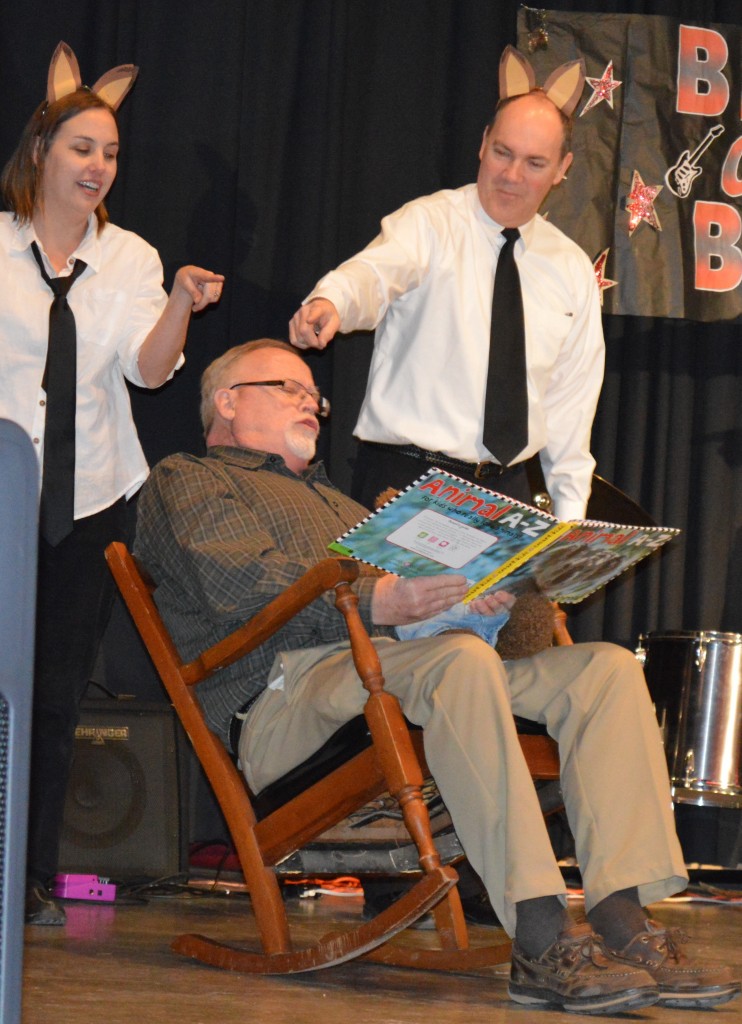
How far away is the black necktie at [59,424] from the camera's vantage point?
2672mm

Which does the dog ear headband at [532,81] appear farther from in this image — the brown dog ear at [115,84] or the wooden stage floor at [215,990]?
the wooden stage floor at [215,990]

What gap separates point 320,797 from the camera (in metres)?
2.06

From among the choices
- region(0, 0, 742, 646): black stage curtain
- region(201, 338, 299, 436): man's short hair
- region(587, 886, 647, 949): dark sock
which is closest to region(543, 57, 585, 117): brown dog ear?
region(0, 0, 742, 646): black stage curtain

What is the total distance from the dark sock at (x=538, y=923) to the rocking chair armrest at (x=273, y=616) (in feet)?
→ 1.84

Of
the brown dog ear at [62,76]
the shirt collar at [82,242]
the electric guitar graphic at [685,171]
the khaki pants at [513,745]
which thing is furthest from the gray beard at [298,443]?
the electric guitar graphic at [685,171]

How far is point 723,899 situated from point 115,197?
8.94 ft

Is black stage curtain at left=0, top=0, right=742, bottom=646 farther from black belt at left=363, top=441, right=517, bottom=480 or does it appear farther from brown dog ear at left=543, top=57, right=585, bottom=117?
black belt at left=363, top=441, right=517, bottom=480

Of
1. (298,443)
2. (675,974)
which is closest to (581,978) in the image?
(675,974)

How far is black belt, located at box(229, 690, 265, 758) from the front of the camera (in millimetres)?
2252

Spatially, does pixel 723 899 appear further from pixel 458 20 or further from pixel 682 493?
pixel 458 20

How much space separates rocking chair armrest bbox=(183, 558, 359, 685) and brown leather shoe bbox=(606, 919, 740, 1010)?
→ 2.31 feet

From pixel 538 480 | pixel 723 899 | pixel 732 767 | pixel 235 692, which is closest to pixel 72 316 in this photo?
pixel 235 692

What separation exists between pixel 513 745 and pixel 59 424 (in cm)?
128

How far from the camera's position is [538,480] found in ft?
10.4
